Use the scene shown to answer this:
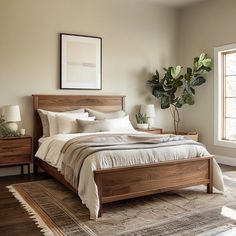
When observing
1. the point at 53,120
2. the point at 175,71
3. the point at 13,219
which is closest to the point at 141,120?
the point at 175,71

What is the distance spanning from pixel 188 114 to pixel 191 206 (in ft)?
11.7

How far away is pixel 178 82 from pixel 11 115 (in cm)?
329

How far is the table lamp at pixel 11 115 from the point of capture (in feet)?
15.3

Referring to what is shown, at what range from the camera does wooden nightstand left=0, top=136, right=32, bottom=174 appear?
14.8ft

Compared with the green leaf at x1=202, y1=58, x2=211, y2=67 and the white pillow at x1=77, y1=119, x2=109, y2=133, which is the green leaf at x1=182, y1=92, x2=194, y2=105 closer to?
the green leaf at x1=202, y1=58, x2=211, y2=67

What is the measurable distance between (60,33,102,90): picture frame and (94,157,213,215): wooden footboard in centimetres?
270

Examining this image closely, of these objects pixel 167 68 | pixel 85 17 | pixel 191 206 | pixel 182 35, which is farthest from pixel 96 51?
pixel 191 206

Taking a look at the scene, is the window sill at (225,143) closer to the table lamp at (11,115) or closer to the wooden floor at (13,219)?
the table lamp at (11,115)

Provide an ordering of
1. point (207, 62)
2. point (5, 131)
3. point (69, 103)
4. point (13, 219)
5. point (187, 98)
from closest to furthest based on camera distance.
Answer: point (13, 219)
point (5, 131)
point (69, 103)
point (207, 62)
point (187, 98)

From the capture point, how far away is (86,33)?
5.64 metres

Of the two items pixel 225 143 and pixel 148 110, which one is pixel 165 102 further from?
pixel 225 143

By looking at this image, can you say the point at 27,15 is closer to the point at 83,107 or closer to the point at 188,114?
the point at 83,107

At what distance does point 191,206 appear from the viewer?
3361 millimetres

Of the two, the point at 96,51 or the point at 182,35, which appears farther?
the point at 182,35
